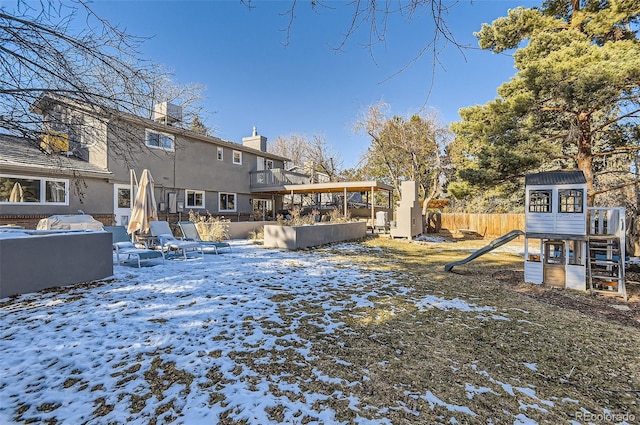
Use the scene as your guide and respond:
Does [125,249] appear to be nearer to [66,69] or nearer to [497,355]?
[66,69]

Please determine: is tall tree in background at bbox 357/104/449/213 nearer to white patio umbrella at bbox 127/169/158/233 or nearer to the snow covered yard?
white patio umbrella at bbox 127/169/158/233

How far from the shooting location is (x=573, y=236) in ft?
20.8

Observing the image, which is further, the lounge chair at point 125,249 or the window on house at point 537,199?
the lounge chair at point 125,249

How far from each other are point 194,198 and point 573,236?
16133mm

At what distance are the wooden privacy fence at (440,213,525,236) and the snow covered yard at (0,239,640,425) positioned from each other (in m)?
14.5

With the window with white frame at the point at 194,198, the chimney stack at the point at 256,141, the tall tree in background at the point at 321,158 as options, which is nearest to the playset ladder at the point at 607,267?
the window with white frame at the point at 194,198

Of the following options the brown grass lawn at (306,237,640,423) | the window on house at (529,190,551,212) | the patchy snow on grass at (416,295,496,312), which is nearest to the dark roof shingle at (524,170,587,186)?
the window on house at (529,190,551,212)

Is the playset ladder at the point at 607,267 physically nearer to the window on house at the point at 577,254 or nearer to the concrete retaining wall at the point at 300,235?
the window on house at the point at 577,254

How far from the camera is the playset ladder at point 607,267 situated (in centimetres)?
598

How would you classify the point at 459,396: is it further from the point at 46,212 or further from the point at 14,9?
the point at 46,212

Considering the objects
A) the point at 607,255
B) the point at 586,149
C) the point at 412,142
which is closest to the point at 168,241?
the point at 607,255

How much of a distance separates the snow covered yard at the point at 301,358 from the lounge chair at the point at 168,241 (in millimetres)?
2774

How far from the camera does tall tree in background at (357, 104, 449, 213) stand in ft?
75.7

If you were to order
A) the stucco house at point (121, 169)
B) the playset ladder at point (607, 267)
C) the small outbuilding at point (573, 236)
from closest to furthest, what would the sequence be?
1. the stucco house at point (121, 169)
2. the playset ladder at point (607, 267)
3. the small outbuilding at point (573, 236)
